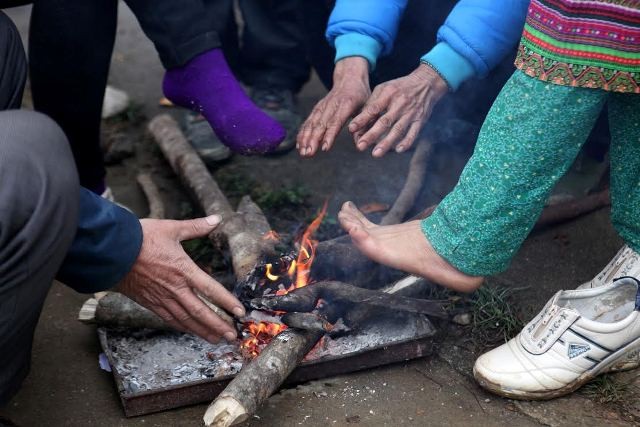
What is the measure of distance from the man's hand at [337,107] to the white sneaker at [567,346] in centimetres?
87

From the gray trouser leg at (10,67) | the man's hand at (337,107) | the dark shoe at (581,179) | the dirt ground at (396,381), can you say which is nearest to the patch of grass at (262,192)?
the dirt ground at (396,381)

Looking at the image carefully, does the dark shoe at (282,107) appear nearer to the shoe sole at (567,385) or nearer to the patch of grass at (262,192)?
the patch of grass at (262,192)

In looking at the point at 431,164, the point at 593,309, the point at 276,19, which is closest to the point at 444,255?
the point at 593,309

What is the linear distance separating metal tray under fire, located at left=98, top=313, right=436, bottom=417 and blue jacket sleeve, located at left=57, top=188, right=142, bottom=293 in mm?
415

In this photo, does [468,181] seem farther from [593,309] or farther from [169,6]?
[169,6]

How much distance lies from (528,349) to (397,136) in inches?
31.4

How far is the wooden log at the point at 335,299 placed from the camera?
7.01 feet

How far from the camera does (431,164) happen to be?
3199 mm

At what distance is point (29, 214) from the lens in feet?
4.96

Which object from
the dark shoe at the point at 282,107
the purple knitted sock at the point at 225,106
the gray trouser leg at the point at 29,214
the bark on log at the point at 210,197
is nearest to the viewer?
the gray trouser leg at the point at 29,214

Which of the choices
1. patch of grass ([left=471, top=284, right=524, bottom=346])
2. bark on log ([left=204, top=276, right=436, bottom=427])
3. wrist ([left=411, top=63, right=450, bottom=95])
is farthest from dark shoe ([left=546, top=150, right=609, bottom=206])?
bark on log ([left=204, top=276, right=436, bottom=427])

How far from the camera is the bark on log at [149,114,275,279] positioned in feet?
8.07

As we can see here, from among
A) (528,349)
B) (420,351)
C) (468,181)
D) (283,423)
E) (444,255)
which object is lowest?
(283,423)

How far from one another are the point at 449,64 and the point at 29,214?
1.57m
